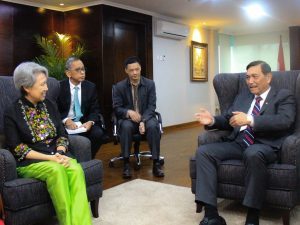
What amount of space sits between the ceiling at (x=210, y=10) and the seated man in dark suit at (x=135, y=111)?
2708 millimetres

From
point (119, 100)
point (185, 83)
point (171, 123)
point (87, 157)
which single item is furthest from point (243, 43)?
point (87, 157)

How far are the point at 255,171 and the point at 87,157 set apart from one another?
1204mm

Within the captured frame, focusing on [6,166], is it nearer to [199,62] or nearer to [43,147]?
[43,147]

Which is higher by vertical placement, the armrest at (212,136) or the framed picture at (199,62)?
the framed picture at (199,62)

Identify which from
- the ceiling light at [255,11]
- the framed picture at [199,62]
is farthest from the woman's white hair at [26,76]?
the framed picture at [199,62]

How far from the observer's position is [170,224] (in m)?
2.34

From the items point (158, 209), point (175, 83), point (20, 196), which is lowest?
point (158, 209)

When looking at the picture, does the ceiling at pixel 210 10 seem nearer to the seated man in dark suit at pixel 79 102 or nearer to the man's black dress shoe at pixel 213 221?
the seated man in dark suit at pixel 79 102

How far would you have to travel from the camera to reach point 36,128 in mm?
2254

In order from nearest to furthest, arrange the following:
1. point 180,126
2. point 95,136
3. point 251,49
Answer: point 95,136, point 180,126, point 251,49

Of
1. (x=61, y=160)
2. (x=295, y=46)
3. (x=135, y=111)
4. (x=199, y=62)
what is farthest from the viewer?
(x=295, y=46)

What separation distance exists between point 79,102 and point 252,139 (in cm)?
185

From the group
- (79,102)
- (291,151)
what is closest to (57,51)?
(79,102)

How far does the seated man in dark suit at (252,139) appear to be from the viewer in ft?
7.07
